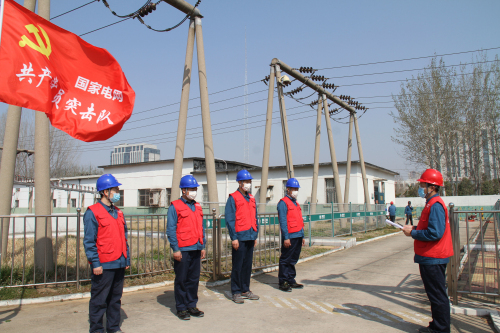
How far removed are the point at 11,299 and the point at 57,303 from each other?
65 centimetres

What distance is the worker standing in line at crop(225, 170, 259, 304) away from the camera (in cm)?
623

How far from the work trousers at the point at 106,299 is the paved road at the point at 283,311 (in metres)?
0.34

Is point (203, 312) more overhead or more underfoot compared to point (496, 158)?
more underfoot

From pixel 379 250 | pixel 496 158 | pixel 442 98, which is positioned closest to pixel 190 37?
pixel 379 250

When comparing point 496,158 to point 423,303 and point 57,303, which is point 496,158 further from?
point 57,303

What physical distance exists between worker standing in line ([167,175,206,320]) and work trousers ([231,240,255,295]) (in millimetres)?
805

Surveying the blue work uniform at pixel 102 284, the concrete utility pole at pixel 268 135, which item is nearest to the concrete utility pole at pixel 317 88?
the concrete utility pole at pixel 268 135

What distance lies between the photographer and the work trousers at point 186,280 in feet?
17.6

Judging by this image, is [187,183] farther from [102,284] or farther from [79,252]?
[79,252]

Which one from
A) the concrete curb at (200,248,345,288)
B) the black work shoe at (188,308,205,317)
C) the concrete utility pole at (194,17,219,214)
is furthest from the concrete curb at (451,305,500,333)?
the concrete utility pole at (194,17,219,214)

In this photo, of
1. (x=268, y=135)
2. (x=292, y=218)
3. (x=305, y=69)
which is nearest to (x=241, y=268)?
(x=292, y=218)

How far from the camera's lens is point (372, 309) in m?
5.70

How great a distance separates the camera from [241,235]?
6.32 m

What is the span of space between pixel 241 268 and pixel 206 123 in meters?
5.23
